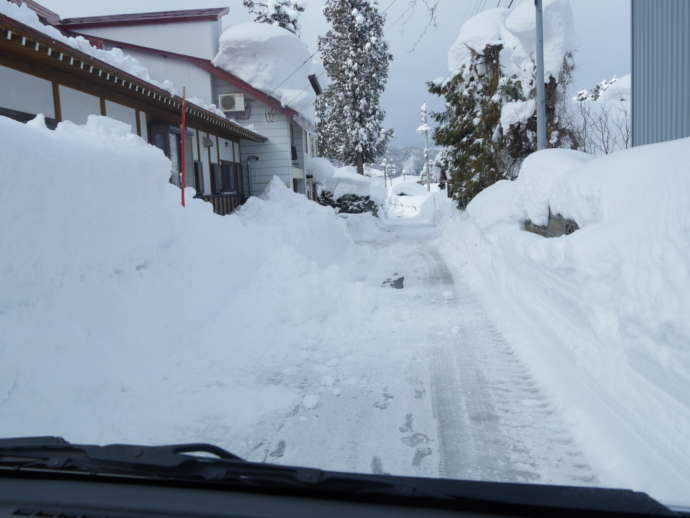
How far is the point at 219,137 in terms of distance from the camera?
17.4 metres

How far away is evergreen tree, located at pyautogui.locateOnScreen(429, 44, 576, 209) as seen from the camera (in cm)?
1519

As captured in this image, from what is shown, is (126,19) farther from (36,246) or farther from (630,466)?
(630,466)

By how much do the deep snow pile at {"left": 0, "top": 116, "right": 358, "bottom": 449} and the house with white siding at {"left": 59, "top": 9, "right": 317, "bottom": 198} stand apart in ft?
32.6

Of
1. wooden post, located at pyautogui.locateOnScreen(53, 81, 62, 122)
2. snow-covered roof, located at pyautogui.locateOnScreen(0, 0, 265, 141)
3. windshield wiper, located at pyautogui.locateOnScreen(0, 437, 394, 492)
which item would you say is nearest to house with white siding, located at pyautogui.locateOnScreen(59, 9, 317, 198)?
snow-covered roof, located at pyautogui.locateOnScreen(0, 0, 265, 141)

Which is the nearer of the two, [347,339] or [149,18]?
[347,339]

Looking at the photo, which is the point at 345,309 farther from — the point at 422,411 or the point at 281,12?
the point at 281,12

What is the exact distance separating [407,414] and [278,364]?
193 cm

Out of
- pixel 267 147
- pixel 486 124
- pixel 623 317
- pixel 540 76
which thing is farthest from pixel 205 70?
pixel 623 317

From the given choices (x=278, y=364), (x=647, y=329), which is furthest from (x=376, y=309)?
(x=647, y=329)

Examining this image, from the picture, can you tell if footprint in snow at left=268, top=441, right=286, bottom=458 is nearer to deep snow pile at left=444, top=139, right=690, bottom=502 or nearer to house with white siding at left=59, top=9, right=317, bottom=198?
deep snow pile at left=444, top=139, right=690, bottom=502

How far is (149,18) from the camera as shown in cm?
1958

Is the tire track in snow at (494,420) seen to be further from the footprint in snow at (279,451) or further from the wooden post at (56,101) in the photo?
the wooden post at (56,101)

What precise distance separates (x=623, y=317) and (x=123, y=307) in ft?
16.4

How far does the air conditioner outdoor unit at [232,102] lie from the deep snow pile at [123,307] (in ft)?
37.3
